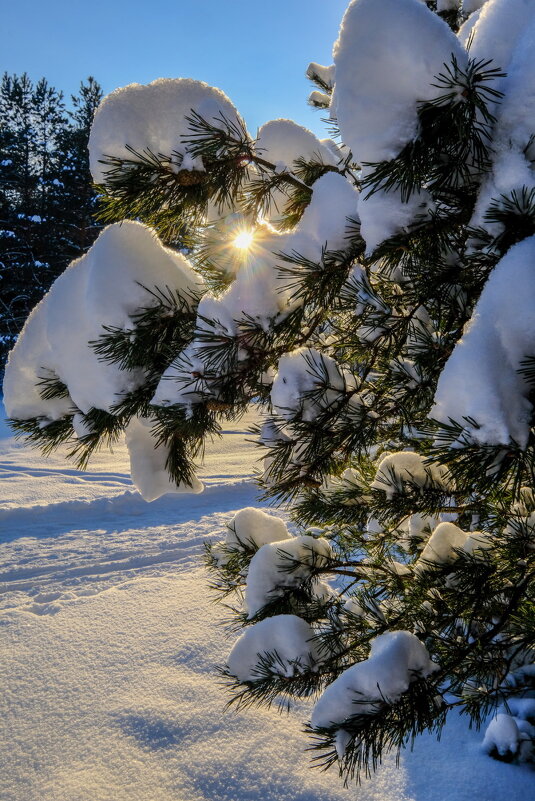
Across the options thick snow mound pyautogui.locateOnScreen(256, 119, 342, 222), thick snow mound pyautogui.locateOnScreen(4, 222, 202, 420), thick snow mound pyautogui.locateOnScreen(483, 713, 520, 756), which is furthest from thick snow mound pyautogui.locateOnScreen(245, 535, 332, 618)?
thick snow mound pyautogui.locateOnScreen(483, 713, 520, 756)

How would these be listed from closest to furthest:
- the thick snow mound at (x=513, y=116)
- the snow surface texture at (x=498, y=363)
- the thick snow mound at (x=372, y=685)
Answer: the snow surface texture at (x=498, y=363), the thick snow mound at (x=513, y=116), the thick snow mound at (x=372, y=685)

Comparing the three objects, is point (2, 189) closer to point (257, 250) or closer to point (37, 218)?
point (37, 218)

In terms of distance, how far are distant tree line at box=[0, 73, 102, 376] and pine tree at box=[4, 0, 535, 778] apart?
18034mm

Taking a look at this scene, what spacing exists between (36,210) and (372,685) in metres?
22.3

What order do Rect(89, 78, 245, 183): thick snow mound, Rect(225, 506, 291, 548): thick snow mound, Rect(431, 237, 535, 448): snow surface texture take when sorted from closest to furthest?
Rect(431, 237, 535, 448): snow surface texture, Rect(89, 78, 245, 183): thick snow mound, Rect(225, 506, 291, 548): thick snow mound

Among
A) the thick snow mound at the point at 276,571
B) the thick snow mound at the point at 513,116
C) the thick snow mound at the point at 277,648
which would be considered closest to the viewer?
the thick snow mound at the point at 513,116

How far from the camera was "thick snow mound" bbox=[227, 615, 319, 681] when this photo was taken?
4.62 ft

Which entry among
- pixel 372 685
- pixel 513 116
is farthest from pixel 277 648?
pixel 513 116

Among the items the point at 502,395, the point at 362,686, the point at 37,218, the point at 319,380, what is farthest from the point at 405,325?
the point at 37,218

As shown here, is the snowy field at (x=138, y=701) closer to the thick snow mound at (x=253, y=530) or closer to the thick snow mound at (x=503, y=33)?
the thick snow mound at (x=253, y=530)

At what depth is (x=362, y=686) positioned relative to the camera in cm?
109

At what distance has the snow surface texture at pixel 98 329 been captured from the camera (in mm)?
1295

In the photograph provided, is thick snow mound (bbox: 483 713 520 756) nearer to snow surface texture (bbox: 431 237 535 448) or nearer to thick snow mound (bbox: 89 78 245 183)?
snow surface texture (bbox: 431 237 535 448)

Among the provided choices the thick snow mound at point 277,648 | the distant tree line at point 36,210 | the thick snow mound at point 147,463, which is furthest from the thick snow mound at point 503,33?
the distant tree line at point 36,210
